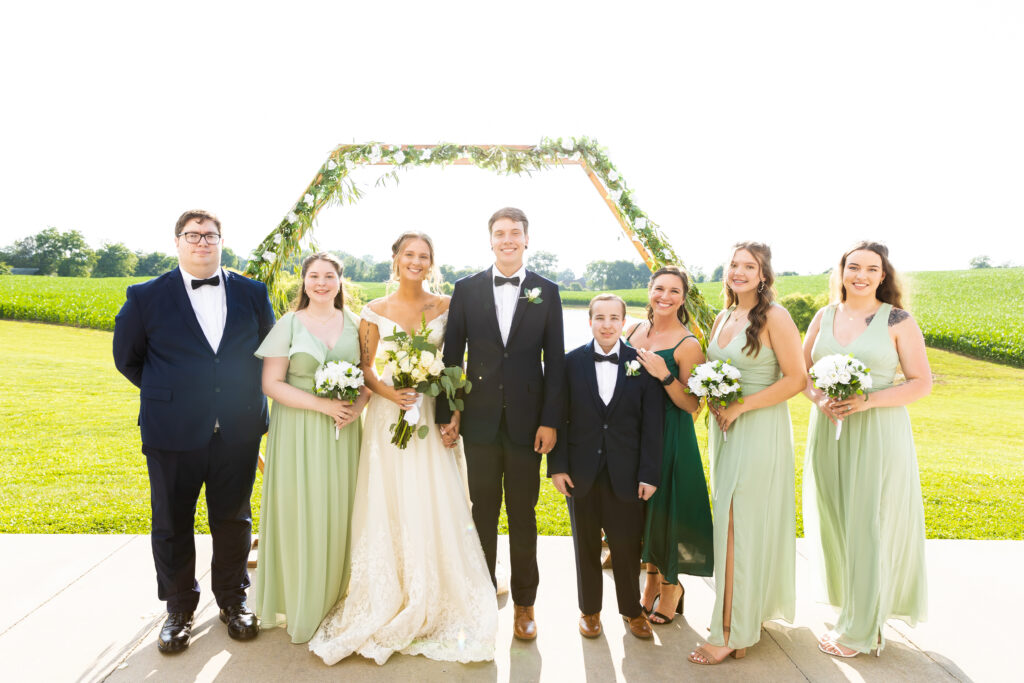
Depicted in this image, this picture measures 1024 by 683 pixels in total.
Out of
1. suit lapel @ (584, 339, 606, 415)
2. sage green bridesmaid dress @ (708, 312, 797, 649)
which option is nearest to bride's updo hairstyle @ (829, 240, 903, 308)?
sage green bridesmaid dress @ (708, 312, 797, 649)

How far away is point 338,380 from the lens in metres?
3.74

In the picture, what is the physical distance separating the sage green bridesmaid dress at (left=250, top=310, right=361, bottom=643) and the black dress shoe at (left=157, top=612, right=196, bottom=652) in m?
0.44

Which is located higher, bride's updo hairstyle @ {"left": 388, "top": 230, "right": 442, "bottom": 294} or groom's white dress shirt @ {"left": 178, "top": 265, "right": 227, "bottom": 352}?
bride's updo hairstyle @ {"left": 388, "top": 230, "right": 442, "bottom": 294}

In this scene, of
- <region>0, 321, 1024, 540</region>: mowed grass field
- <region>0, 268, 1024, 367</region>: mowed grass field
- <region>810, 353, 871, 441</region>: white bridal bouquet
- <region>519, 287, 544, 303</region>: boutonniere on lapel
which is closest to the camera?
<region>810, 353, 871, 441</region>: white bridal bouquet

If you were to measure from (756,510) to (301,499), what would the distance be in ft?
9.65

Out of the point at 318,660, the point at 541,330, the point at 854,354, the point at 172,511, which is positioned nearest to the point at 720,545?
the point at 854,354

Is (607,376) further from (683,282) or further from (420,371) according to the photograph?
(420,371)

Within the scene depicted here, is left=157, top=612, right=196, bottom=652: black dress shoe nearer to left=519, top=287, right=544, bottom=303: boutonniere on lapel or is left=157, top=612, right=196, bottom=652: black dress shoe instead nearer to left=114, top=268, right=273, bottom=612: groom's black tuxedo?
left=114, top=268, right=273, bottom=612: groom's black tuxedo

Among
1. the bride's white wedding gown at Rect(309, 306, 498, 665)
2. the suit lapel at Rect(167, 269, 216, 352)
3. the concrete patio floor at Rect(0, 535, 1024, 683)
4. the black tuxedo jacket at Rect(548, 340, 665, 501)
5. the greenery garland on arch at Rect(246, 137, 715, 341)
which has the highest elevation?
the greenery garland on arch at Rect(246, 137, 715, 341)

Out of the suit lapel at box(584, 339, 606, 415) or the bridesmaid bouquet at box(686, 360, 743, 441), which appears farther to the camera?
the suit lapel at box(584, 339, 606, 415)

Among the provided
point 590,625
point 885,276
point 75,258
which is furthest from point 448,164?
point 75,258

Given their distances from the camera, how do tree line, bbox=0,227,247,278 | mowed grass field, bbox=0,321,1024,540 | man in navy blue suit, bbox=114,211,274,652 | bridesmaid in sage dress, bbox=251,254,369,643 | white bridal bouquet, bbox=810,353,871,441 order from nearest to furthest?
1. white bridal bouquet, bbox=810,353,871,441
2. man in navy blue suit, bbox=114,211,274,652
3. bridesmaid in sage dress, bbox=251,254,369,643
4. mowed grass field, bbox=0,321,1024,540
5. tree line, bbox=0,227,247,278

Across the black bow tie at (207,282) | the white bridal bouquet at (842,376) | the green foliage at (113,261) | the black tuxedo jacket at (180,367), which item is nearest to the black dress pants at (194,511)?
the black tuxedo jacket at (180,367)

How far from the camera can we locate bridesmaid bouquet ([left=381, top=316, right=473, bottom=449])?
3711 mm
